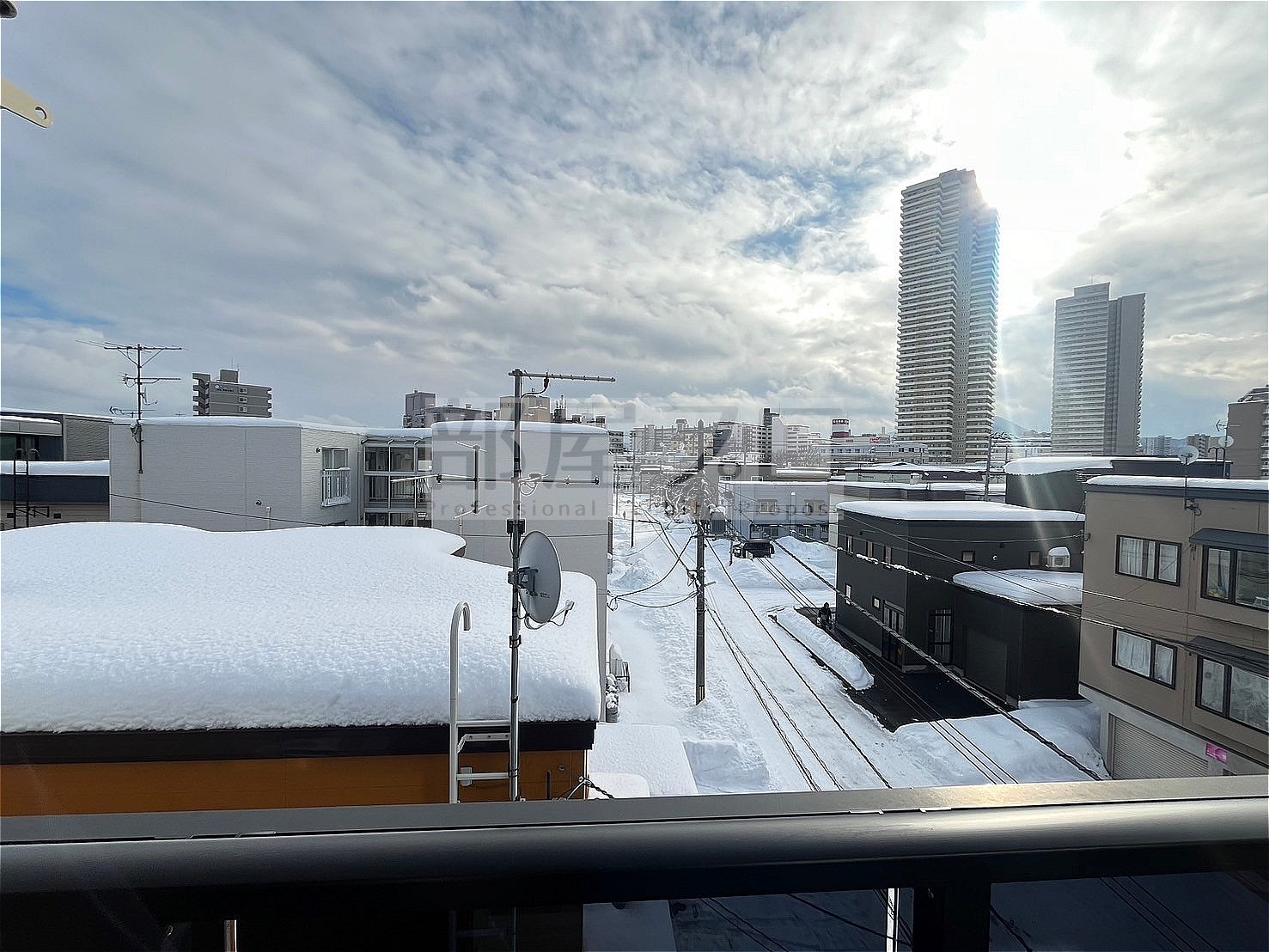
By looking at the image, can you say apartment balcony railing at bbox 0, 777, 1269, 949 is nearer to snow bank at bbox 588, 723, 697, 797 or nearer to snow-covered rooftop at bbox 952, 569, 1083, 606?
snow bank at bbox 588, 723, 697, 797

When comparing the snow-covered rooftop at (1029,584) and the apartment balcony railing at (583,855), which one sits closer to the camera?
the apartment balcony railing at (583,855)

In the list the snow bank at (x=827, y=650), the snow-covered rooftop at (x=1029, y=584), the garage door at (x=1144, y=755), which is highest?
the snow-covered rooftop at (x=1029, y=584)

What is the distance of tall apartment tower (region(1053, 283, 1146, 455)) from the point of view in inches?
109

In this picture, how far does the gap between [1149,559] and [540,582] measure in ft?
16.5

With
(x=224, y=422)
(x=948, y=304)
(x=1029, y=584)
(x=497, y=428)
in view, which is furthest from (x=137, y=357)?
(x=1029, y=584)

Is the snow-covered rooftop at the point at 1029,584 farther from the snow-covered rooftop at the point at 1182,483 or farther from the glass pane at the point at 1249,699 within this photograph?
the glass pane at the point at 1249,699

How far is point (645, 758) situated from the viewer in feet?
10.0

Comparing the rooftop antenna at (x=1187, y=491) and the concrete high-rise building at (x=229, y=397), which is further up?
the concrete high-rise building at (x=229, y=397)

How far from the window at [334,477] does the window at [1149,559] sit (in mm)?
9103

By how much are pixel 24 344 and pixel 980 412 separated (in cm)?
1366

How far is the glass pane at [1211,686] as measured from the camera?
363cm

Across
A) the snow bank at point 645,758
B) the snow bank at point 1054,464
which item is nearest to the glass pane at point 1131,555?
the snow bank at point 645,758

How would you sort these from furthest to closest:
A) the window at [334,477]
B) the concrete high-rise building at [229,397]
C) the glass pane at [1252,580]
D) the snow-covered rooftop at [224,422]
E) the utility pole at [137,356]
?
the concrete high-rise building at [229,397] → the window at [334,477] → the snow-covered rooftop at [224,422] → the utility pole at [137,356] → the glass pane at [1252,580]

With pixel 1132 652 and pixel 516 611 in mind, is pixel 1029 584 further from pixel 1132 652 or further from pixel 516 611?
pixel 516 611
